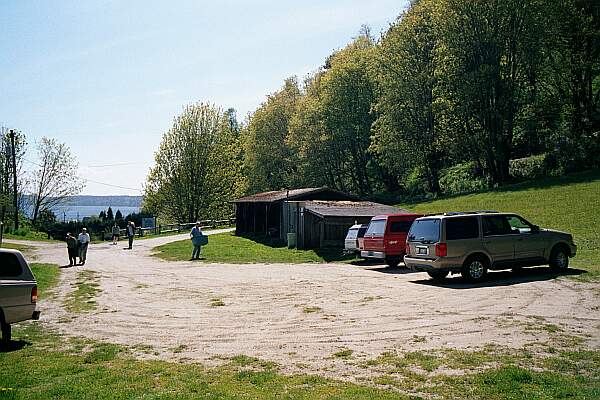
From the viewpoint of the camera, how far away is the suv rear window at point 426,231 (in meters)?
17.1

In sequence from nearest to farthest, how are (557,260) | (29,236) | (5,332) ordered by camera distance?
(5,332) < (557,260) < (29,236)

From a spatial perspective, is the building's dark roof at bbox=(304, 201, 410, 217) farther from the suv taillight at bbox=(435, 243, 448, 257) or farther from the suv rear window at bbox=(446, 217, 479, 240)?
the suv taillight at bbox=(435, 243, 448, 257)

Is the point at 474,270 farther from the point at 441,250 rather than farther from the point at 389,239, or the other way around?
the point at 389,239

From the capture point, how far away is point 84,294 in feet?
57.1

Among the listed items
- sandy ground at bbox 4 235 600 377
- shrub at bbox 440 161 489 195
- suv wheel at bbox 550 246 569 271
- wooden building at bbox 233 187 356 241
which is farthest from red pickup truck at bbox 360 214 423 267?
shrub at bbox 440 161 489 195

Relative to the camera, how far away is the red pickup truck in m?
22.4

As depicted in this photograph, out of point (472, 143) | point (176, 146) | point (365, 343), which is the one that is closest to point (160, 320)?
point (365, 343)

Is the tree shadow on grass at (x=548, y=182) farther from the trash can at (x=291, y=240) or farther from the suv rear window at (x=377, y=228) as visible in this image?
the suv rear window at (x=377, y=228)

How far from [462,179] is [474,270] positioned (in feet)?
105

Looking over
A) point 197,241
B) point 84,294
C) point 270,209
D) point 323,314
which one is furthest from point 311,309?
point 270,209

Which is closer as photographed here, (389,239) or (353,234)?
(389,239)

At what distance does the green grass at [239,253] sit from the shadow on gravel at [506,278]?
969cm

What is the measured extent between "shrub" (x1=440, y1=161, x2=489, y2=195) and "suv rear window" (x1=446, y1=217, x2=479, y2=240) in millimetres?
26685

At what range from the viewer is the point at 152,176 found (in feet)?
204
